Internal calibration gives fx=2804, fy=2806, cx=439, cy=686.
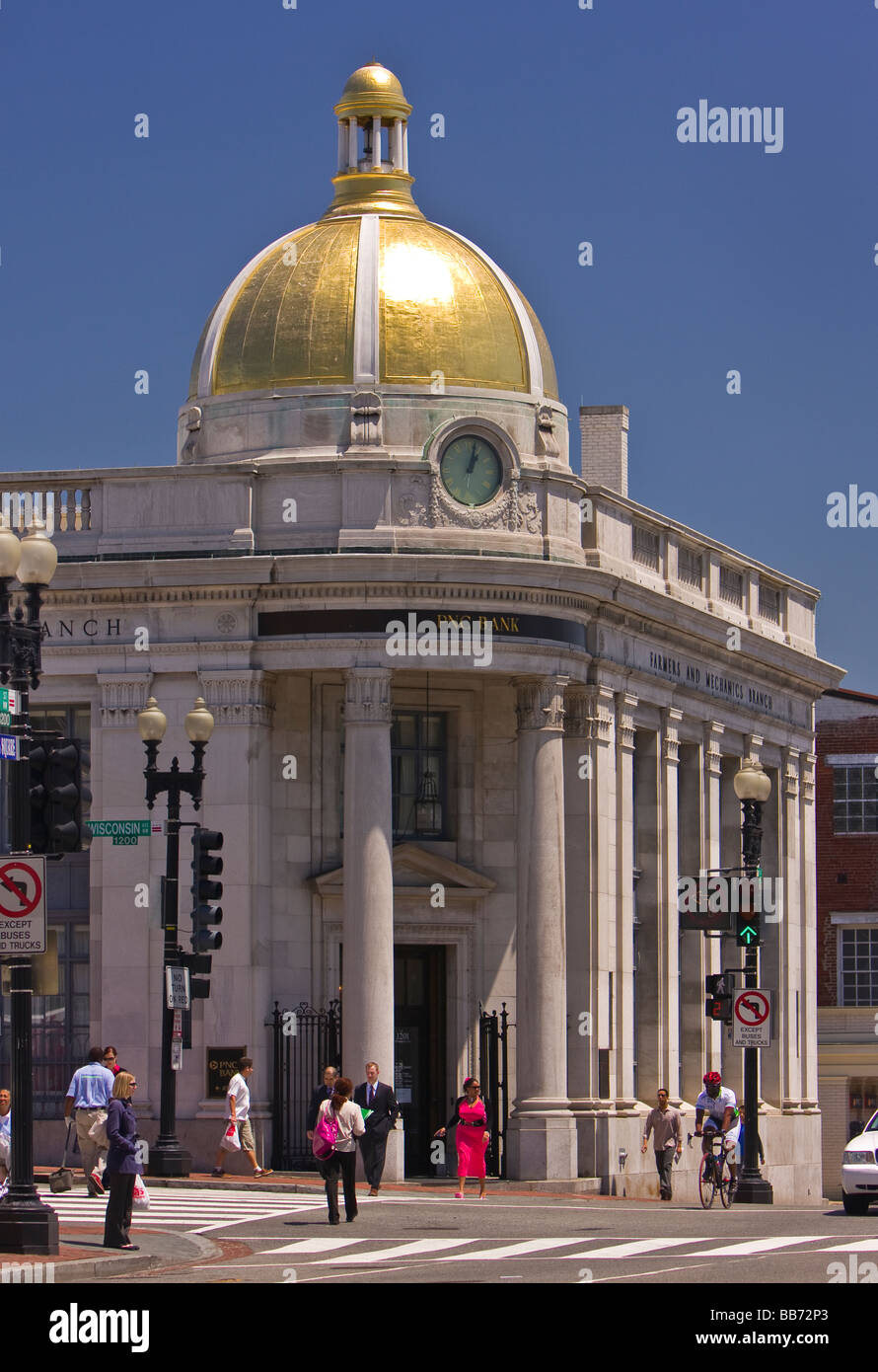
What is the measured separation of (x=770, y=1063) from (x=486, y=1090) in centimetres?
1358

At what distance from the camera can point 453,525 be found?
42.8 metres

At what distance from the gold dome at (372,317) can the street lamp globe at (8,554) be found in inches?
737

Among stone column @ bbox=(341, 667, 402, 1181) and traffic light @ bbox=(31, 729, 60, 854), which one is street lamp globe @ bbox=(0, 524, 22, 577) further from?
stone column @ bbox=(341, 667, 402, 1181)

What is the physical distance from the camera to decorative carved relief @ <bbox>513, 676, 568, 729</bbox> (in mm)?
42844

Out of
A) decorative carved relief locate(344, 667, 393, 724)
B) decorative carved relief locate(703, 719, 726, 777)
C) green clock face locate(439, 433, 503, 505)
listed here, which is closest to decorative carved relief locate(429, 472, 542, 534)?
green clock face locate(439, 433, 503, 505)

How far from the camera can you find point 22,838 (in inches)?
1025

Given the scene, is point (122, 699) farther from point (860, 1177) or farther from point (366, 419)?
point (860, 1177)

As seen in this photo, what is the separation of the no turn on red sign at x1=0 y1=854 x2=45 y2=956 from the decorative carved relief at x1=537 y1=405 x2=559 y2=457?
2048 cm

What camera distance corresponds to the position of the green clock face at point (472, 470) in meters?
43.1

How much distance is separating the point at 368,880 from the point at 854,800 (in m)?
31.7
